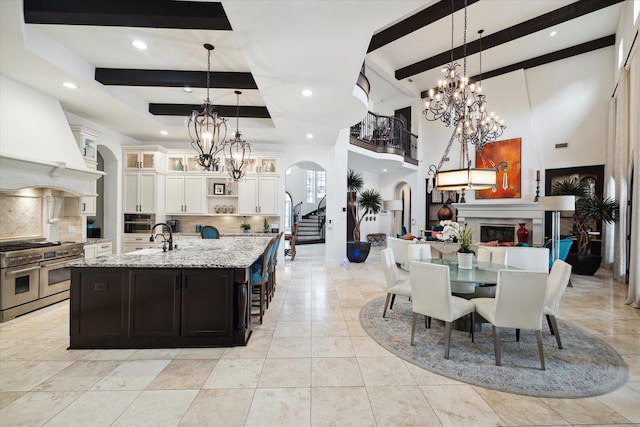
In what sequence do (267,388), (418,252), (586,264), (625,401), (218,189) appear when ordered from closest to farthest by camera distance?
(625,401)
(267,388)
(418,252)
(586,264)
(218,189)

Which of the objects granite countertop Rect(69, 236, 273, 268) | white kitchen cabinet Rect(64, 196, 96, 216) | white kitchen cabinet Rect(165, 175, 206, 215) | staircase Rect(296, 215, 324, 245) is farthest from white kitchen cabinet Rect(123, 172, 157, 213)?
staircase Rect(296, 215, 324, 245)

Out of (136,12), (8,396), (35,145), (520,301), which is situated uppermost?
(136,12)

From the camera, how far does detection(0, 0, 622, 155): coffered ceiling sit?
2504 mm

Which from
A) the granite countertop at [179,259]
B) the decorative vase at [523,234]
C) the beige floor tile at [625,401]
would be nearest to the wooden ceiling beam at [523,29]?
the decorative vase at [523,234]

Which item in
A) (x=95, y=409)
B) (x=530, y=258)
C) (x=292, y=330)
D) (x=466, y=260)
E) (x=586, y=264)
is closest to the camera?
(x=95, y=409)

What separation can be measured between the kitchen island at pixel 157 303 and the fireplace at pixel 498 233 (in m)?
8.66

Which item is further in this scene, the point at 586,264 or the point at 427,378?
the point at 586,264

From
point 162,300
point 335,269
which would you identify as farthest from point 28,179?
point 335,269

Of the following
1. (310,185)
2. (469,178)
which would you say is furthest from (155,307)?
(310,185)

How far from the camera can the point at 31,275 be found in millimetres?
3766

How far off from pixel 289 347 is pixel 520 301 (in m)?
2.29

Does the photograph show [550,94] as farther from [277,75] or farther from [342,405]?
[342,405]

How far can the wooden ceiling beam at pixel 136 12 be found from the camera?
8.93 ft

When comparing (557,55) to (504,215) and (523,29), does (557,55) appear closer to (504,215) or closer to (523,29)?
(523,29)
